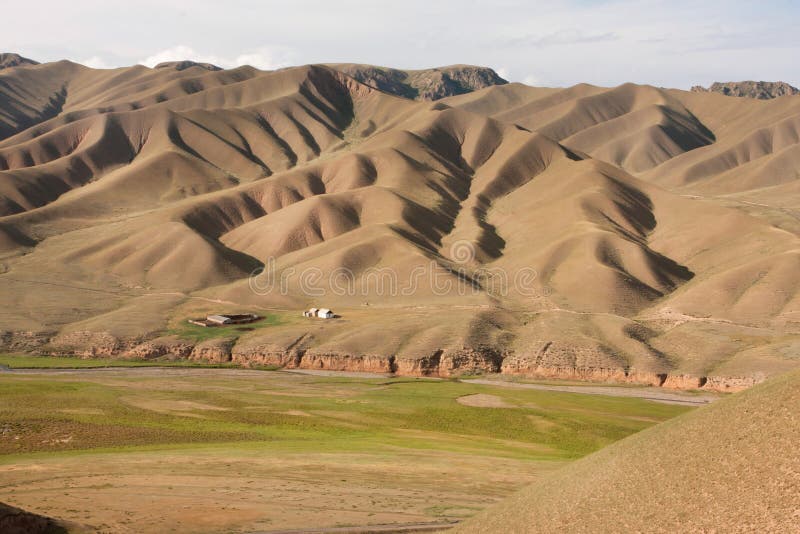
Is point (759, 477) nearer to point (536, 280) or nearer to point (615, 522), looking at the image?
point (615, 522)

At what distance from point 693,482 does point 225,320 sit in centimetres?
9807

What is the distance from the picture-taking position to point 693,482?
2570 centimetres

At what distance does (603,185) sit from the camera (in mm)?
196500

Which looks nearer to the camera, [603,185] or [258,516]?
[258,516]

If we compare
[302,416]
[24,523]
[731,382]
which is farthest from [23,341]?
[731,382]

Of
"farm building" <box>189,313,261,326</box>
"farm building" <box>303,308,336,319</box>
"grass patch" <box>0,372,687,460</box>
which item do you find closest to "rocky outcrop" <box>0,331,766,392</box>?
"farm building" <box>189,313,261,326</box>

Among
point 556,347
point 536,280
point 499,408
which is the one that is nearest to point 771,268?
point 536,280

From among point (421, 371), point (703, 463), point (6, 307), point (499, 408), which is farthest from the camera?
point (6, 307)

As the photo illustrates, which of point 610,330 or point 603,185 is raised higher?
point 603,185

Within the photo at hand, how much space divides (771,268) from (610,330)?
3975cm

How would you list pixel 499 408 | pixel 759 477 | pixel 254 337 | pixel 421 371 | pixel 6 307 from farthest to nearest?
pixel 6 307, pixel 254 337, pixel 421 371, pixel 499 408, pixel 759 477

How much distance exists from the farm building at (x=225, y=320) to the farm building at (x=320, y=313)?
8.43 metres

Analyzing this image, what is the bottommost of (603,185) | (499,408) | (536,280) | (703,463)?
(499,408)

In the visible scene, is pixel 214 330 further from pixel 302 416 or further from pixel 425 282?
pixel 302 416
